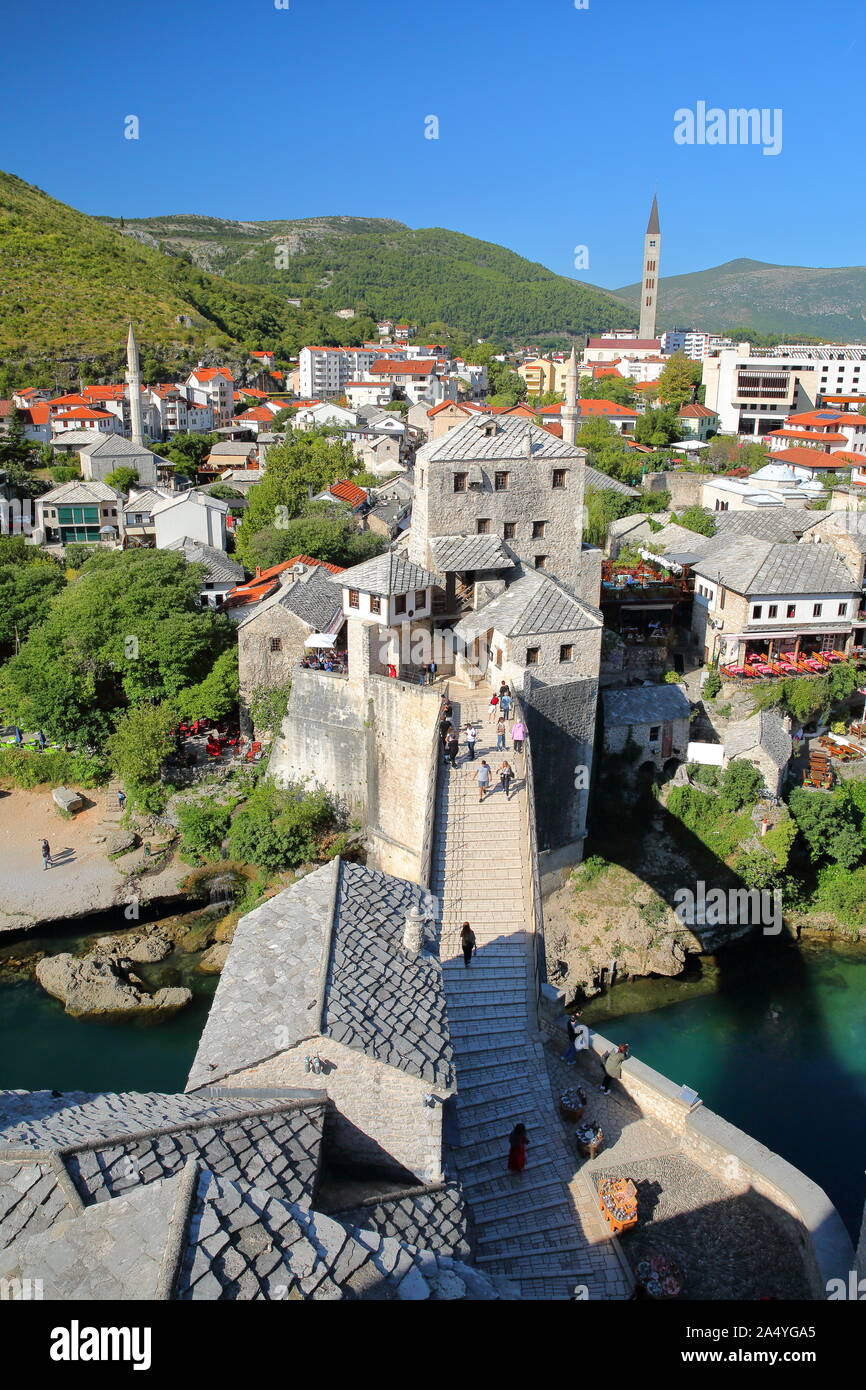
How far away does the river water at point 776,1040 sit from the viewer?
19875mm

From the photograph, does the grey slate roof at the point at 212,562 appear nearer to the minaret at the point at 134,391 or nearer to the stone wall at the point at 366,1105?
the stone wall at the point at 366,1105

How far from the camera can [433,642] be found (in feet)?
85.0

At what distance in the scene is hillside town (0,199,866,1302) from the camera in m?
9.31

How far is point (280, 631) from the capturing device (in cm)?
3031

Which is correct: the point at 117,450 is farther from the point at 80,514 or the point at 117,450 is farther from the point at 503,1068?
the point at 503,1068

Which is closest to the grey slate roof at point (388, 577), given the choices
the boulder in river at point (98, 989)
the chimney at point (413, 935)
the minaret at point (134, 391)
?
the boulder in river at point (98, 989)

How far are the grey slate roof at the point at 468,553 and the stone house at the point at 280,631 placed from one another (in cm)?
551

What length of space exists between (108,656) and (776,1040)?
77.9 ft

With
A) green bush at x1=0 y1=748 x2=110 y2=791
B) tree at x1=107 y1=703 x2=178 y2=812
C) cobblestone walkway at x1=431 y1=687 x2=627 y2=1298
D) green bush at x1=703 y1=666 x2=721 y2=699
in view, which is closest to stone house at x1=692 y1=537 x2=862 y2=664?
green bush at x1=703 y1=666 x2=721 y2=699

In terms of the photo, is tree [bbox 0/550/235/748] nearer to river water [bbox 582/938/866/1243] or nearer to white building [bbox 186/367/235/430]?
river water [bbox 582/938/866/1243]

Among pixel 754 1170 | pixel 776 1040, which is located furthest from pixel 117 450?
pixel 754 1170

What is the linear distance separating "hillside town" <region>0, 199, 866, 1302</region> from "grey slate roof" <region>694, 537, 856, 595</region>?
0.17m

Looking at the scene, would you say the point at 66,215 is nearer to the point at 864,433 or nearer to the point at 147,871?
the point at 864,433
